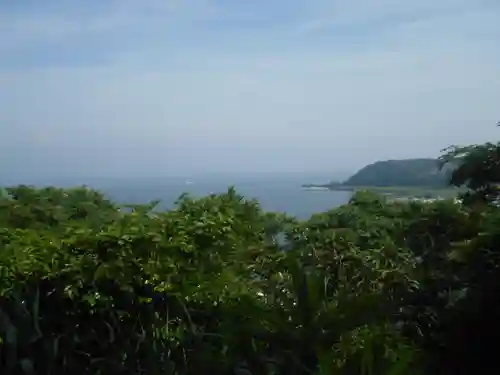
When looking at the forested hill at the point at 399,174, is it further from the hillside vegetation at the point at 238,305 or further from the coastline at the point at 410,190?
the hillside vegetation at the point at 238,305

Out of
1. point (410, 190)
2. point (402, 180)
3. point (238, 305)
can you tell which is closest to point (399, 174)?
point (402, 180)

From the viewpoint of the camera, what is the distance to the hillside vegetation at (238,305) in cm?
405

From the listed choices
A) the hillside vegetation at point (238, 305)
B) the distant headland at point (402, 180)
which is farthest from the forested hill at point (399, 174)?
the hillside vegetation at point (238, 305)

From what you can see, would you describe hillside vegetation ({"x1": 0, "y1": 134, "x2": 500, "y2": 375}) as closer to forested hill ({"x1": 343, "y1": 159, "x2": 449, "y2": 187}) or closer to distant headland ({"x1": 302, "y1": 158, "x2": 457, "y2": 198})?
distant headland ({"x1": 302, "y1": 158, "x2": 457, "y2": 198})

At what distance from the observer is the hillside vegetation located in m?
4.05

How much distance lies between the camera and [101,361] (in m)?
4.09

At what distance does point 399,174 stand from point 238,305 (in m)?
2.81

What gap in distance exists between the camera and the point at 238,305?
4117mm

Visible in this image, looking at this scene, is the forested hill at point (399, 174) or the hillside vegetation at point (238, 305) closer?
the hillside vegetation at point (238, 305)

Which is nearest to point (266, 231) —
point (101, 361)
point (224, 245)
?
point (224, 245)

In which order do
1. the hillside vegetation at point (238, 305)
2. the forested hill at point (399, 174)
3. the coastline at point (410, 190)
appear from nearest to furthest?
the hillside vegetation at point (238, 305) < the coastline at point (410, 190) < the forested hill at point (399, 174)

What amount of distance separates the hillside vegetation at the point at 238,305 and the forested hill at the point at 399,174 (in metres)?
0.74

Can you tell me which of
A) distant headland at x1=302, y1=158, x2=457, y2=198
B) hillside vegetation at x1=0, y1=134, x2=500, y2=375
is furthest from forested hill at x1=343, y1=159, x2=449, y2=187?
hillside vegetation at x1=0, y1=134, x2=500, y2=375

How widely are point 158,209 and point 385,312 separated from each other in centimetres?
159
